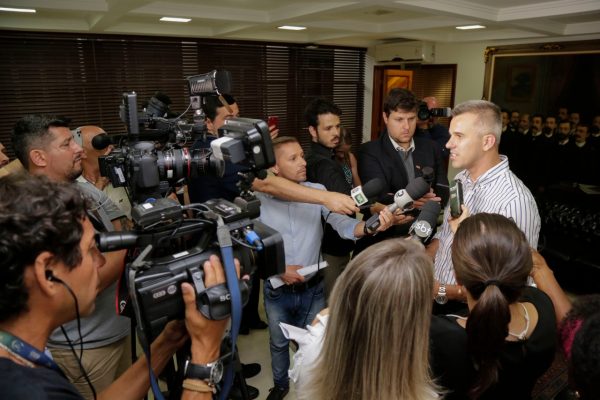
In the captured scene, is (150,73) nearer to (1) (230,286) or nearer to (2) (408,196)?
(2) (408,196)

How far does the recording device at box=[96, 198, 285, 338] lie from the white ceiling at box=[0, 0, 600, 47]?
222cm

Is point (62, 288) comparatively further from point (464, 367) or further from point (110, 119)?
point (110, 119)

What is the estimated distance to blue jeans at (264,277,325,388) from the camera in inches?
78.3

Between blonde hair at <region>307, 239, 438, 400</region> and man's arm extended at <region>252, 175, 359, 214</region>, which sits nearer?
blonde hair at <region>307, 239, 438, 400</region>

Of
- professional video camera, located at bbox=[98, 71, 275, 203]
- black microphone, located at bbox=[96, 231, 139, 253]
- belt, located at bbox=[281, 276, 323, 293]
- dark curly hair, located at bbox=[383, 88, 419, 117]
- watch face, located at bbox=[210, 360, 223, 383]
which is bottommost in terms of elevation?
belt, located at bbox=[281, 276, 323, 293]

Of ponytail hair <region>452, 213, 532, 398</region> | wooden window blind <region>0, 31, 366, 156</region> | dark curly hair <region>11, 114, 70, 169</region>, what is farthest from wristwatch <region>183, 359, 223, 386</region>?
wooden window blind <region>0, 31, 366, 156</region>

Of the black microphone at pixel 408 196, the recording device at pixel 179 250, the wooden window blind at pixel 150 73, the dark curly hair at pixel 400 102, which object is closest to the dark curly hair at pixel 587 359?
the recording device at pixel 179 250

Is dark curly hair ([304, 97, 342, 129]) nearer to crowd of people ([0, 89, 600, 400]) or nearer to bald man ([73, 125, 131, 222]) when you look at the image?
crowd of people ([0, 89, 600, 400])

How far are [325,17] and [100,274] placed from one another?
11.2ft

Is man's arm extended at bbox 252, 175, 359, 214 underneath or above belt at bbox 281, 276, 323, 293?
above

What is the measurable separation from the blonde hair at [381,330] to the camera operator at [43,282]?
0.28m

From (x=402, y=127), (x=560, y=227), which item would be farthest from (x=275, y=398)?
(x=560, y=227)

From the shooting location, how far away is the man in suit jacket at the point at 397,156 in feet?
8.43

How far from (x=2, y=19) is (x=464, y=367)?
4.54 m
